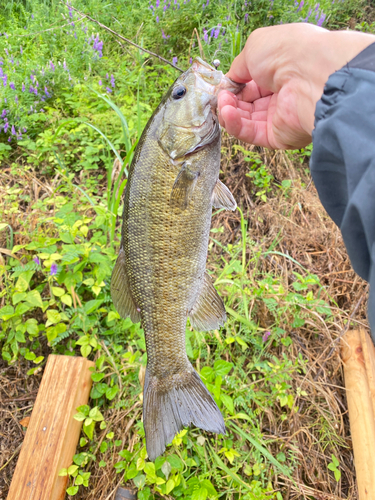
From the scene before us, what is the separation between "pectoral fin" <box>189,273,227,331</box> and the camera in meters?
1.49

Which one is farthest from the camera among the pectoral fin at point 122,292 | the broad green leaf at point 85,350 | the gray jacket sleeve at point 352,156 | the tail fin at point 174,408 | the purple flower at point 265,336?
the purple flower at point 265,336

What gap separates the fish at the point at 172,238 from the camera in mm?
1351

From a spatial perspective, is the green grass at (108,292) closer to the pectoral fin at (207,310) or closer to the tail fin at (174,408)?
the tail fin at (174,408)

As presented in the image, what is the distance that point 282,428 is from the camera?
214cm

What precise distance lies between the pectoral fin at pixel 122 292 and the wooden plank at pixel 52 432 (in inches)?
25.2

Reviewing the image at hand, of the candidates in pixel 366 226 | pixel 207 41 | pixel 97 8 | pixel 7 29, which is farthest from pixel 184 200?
pixel 7 29

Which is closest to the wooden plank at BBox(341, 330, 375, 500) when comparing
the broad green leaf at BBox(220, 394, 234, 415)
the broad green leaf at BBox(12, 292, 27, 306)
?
the broad green leaf at BBox(220, 394, 234, 415)

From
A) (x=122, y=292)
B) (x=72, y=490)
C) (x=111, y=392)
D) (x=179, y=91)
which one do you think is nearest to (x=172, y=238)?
(x=122, y=292)

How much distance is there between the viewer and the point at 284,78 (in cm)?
133

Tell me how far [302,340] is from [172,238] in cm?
165

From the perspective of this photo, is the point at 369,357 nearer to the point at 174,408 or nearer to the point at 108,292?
the point at 174,408

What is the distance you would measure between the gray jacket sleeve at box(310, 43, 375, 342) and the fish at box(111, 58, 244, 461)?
1.83 feet

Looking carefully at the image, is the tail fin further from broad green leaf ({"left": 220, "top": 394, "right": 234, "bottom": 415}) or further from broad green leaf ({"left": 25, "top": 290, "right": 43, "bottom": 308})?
broad green leaf ({"left": 25, "top": 290, "right": 43, "bottom": 308})

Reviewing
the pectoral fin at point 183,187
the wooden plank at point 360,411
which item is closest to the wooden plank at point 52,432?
the pectoral fin at point 183,187
